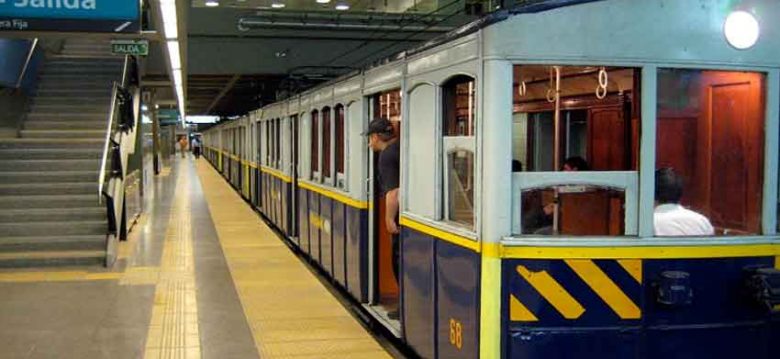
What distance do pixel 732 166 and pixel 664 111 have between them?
1.42ft

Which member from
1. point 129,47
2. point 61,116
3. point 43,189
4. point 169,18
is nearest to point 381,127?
point 169,18

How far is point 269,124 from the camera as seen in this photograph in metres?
13.5

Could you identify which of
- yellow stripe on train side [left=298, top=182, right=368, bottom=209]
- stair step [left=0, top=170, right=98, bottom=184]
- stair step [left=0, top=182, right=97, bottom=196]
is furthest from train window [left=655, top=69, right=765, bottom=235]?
stair step [left=0, top=170, right=98, bottom=184]

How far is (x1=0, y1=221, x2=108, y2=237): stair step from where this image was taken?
9.75 metres

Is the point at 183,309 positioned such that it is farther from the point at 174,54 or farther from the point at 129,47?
the point at 174,54

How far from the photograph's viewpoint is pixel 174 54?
1205 centimetres

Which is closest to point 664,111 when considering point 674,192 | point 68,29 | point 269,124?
point 674,192

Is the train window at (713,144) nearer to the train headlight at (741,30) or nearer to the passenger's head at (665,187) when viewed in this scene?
the passenger's head at (665,187)

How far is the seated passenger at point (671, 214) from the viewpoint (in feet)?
12.2

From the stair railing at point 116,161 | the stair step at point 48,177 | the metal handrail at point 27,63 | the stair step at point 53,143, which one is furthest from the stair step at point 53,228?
the metal handrail at point 27,63

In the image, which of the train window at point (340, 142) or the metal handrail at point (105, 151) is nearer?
the train window at point (340, 142)

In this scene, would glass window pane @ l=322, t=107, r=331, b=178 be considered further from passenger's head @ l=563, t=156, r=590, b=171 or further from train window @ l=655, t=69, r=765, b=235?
train window @ l=655, t=69, r=765, b=235

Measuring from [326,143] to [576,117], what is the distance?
3.44 m

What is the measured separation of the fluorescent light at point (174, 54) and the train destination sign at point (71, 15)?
146 inches
